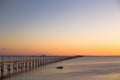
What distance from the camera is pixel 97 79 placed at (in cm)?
3403

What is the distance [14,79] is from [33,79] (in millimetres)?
2693

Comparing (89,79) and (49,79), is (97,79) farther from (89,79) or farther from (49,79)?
(49,79)

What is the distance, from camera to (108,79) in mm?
34094

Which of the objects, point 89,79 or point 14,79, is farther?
point 89,79

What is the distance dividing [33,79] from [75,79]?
20.3ft

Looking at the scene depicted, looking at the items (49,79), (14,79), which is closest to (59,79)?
(49,79)

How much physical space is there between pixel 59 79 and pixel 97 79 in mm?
5651

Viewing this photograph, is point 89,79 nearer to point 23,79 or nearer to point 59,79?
point 59,79

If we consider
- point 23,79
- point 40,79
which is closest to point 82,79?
point 40,79

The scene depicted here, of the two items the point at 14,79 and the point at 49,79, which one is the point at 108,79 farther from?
the point at 14,79

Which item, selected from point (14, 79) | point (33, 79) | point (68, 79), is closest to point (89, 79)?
point (68, 79)

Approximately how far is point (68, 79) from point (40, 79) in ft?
13.4

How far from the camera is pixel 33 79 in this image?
109ft

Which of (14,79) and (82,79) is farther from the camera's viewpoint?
(82,79)
